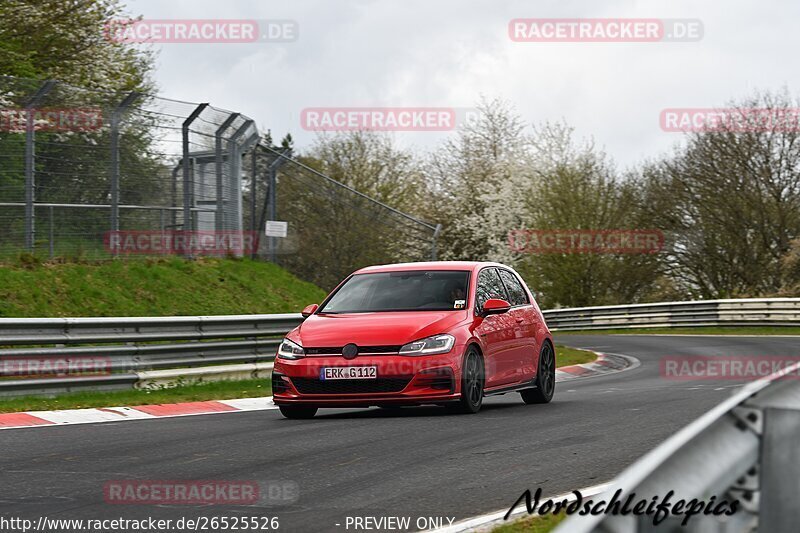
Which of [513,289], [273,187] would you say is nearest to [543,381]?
[513,289]

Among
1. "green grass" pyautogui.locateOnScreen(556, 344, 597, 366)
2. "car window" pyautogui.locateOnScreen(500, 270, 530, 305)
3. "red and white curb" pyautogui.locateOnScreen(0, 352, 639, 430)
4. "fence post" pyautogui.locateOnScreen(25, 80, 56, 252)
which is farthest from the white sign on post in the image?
"car window" pyautogui.locateOnScreen(500, 270, 530, 305)

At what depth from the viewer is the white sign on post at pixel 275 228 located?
982 inches

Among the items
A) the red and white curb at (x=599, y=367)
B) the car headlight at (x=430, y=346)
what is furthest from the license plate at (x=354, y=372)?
the red and white curb at (x=599, y=367)

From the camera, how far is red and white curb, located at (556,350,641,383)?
824 inches

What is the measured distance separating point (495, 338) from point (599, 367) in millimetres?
11539

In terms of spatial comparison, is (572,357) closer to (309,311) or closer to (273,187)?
(273,187)

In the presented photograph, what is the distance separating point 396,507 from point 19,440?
4.33 meters

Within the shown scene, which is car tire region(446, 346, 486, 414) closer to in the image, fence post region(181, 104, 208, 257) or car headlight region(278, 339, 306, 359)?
car headlight region(278, 339, 306, 359)

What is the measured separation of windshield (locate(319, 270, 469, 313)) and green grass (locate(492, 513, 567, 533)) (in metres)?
5.93

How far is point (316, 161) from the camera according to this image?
61.3 meters

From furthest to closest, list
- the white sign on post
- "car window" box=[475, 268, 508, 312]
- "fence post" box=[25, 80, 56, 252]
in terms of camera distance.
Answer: the white sign on post → "fence post" box=[25, 80, 56, 252] → "car window" box=[475, 268, 508, 312]

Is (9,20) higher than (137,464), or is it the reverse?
(9,20)

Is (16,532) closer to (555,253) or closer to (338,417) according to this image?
(338,417)

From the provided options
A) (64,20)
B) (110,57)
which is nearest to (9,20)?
(64,20)
